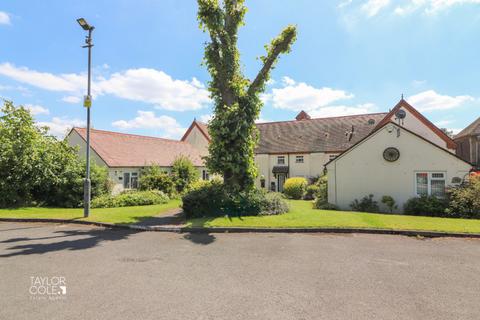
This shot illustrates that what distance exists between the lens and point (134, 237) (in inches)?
349

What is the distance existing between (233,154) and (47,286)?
9.31 metres

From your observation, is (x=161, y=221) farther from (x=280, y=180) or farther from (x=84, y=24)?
(x=280, y=180)

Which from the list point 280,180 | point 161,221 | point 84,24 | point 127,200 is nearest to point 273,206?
point 161,221

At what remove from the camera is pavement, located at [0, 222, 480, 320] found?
4020 mm

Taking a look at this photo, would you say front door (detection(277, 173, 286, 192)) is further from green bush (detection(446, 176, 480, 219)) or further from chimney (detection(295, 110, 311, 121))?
green bush (detection(446, 176, 480, 219))

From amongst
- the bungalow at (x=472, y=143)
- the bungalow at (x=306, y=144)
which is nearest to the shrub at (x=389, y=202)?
the bungalow at (x=306, y=144)

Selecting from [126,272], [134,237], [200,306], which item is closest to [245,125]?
[134,237]

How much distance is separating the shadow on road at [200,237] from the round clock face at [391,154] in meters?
11.7

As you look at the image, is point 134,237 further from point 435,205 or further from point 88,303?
point 435,205

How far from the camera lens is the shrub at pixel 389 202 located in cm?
1517

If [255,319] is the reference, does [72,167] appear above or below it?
above

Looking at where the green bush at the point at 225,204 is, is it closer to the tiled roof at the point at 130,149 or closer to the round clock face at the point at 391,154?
the round clock face at the point at 391,154

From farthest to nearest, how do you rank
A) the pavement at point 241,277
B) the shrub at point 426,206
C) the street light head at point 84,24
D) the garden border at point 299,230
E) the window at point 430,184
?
the window at point 430,184 → the shrub at point 426,206 → the street light head at point 84,24 → the garden border at point 299,230 → the pavement at point 241,277

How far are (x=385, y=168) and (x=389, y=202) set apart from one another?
1.98 m
